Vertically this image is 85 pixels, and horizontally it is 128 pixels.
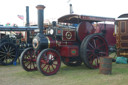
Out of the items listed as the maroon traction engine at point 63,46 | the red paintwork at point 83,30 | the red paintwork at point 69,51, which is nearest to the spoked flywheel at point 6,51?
the maroon traction engine at point 63,46

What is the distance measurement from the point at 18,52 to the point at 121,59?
4581 mm

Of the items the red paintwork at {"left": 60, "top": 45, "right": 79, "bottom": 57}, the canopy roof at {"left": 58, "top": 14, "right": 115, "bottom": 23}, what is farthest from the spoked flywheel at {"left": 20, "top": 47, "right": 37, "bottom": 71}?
the canopy roof at {"left": 58, "top": 14, "right": 115, "bottom": 23}

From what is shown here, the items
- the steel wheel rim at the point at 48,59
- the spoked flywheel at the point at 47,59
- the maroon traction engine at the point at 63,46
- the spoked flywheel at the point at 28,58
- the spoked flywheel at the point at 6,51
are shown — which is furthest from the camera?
the spoked flywheel at the point at 6,51

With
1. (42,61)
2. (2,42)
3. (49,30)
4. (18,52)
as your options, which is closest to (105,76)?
(42,61)

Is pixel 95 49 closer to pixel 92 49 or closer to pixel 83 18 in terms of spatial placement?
pixel 92 49

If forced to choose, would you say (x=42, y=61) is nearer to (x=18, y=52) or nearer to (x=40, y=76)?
(x=40, y=76)

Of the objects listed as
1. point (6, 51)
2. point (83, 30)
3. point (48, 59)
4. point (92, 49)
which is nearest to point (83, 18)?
point (83, 30)

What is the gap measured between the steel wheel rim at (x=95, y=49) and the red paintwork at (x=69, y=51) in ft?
1.37

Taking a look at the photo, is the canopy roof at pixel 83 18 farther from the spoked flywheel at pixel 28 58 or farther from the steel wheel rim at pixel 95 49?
the spoked flywheel at pixel 28 58


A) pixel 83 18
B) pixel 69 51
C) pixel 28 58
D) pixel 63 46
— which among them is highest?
pixel 83 18

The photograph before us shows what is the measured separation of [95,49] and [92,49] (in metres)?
0.11

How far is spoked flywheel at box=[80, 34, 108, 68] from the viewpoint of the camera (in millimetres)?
5910

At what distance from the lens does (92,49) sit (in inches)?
249

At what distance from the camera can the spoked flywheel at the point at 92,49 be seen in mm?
5910
